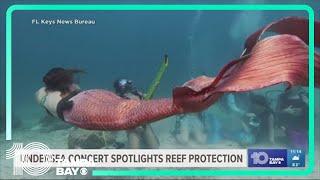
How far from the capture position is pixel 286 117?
10.7 ft

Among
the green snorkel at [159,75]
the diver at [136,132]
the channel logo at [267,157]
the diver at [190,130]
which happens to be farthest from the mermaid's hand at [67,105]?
the channel logo at [267,157]

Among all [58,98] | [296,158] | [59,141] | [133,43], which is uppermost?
[133,43]

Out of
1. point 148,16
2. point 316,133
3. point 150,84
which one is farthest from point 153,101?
point 316,133

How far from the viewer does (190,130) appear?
3.21m

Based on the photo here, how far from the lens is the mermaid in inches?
126

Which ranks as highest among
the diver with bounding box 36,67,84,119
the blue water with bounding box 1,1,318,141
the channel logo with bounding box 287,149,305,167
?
the blue water with bounding box 1,1,318,141

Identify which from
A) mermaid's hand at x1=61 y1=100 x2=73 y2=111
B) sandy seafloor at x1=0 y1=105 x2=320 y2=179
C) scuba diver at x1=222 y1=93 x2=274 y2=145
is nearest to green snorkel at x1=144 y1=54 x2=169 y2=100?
sandy seafloor at x1=0 y1=105 x2=320 y2=179

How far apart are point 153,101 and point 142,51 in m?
0.32

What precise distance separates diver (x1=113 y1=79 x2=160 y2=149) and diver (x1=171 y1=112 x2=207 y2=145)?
0.14 meters

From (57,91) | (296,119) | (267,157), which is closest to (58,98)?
(57,91)

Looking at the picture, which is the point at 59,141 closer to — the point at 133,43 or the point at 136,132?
the point at 136,132

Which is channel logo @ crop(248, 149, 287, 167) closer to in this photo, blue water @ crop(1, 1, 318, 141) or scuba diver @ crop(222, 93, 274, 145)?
scuba diver @ crop(222, 93, 274, 145)

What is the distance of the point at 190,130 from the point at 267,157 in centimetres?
51

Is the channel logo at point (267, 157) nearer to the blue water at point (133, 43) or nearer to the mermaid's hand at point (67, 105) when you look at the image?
the blue water at point (133, 43)
